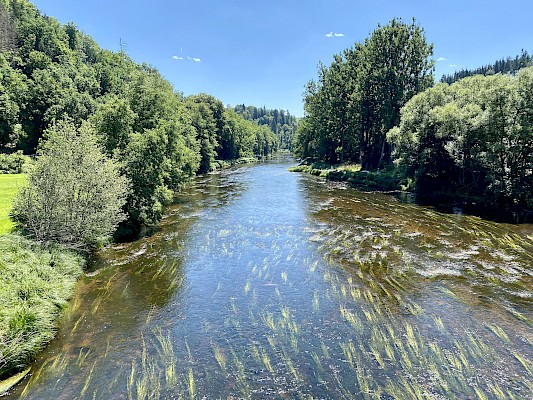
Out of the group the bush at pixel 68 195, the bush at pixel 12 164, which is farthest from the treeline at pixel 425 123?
the bush at pixel 12 164

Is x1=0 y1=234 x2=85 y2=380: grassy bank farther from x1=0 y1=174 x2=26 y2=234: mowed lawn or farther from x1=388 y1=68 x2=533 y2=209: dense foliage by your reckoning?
x1=388 y1=68 x2=533 y2=209: dense foliage

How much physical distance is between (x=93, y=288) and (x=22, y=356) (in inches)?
246

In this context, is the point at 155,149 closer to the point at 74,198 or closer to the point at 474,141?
the point at 74,198

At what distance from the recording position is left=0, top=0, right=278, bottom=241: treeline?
27297mm

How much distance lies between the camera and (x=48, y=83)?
243 ft

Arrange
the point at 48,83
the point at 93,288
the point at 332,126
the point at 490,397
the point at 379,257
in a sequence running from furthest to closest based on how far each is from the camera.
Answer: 1. the point at 332,126
2. the point at 48,83
3. the point at 379,257
4. the point at 93,288
5. the point at 490,397

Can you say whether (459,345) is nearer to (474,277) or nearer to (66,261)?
(474,277)

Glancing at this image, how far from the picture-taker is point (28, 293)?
13.7 metres

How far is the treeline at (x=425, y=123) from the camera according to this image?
109 ft

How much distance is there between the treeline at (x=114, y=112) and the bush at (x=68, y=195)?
3.76ft

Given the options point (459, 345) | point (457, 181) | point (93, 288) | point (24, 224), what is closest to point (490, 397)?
point (459, 345)

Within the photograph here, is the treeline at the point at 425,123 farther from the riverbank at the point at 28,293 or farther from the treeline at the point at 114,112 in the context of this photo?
the riverbank at the point at 28,293

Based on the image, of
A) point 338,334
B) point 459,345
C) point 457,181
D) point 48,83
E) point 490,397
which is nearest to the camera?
point 490,397

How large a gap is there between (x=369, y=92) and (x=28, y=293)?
63537 mm
